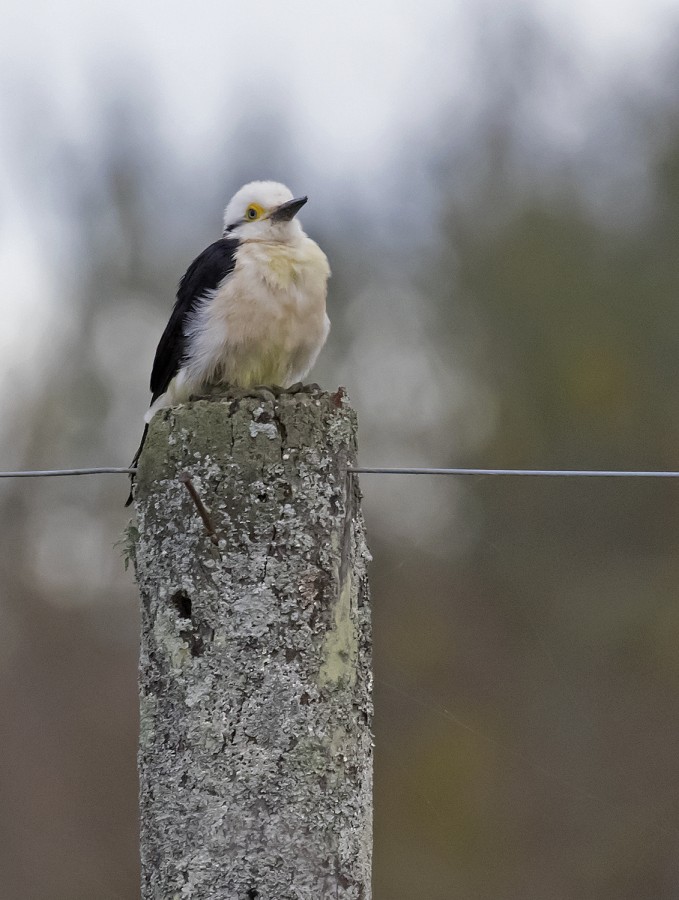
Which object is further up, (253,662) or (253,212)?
(253,212)

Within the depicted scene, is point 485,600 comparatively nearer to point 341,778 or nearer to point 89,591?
point 89,591

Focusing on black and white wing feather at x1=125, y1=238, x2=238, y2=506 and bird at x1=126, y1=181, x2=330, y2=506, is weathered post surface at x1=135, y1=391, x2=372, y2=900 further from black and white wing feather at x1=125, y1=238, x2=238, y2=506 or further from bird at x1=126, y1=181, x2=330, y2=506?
black and white wing feather at x1=125, y1=238, x2=238, y2=506

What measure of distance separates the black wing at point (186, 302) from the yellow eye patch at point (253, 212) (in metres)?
0.38

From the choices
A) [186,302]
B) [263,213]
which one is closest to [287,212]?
[263,213]

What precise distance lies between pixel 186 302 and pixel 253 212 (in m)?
0.62

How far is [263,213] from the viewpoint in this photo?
4289 millimetres

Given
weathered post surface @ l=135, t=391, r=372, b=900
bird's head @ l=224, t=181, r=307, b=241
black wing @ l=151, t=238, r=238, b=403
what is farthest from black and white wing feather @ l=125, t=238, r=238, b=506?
weathered post surface @ l=135, t=391, r=372, b=900

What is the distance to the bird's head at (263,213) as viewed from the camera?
4.11m

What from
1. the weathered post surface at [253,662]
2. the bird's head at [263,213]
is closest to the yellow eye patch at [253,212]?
the bird's head at [263,213]

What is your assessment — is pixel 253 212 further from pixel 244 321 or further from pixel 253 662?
pixel 253 662

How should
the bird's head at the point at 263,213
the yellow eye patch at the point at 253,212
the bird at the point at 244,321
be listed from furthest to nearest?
1. the yellow eye patch at the point at 253,212
2. the bird's head at the point at 263,213
3. the bird at the point at 244,321

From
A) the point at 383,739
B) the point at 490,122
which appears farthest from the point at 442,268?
Result: the point at 383,739

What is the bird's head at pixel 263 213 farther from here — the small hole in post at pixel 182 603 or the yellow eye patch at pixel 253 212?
the small hole in post at pixel 182 603

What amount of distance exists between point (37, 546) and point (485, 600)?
3703mm
